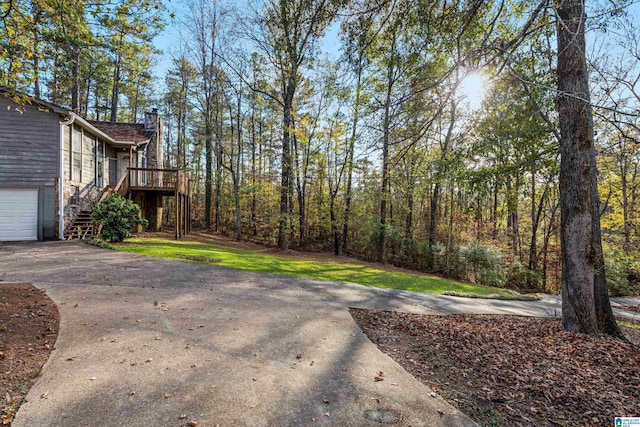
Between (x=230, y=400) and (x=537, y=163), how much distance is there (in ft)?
21.7

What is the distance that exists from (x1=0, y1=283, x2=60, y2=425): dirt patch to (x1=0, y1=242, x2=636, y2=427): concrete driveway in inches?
4.0

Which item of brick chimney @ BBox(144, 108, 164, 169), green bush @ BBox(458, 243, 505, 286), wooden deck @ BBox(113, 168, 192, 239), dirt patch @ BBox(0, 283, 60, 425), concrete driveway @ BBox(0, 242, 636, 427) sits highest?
brick chimney @ BBox(144, 108, 164, 169)

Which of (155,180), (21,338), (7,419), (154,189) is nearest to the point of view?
(7,419)

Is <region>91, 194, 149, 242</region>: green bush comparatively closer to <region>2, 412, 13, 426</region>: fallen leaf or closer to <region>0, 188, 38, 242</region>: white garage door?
<region>0, 188, 38, 242</region>: white garage door

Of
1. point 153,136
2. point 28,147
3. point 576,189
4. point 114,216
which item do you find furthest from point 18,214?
point 576,189

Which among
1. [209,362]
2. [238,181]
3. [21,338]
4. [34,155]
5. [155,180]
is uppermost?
[238,181]

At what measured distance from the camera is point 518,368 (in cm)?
380

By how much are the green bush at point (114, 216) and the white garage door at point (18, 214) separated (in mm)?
2203

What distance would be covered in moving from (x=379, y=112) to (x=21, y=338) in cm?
613

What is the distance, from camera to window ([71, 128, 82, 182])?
12758mm

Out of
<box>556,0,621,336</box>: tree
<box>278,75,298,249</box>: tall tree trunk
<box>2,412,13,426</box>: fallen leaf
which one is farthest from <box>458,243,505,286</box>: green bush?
<box>2,412,13,426</box>: fallen leaf

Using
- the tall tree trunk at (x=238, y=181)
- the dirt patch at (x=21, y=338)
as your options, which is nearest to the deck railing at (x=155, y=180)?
the tall tree trunk at (x=238, y=181)

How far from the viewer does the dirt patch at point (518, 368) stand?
3014 mm

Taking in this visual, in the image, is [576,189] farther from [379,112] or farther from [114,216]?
[114,216]
